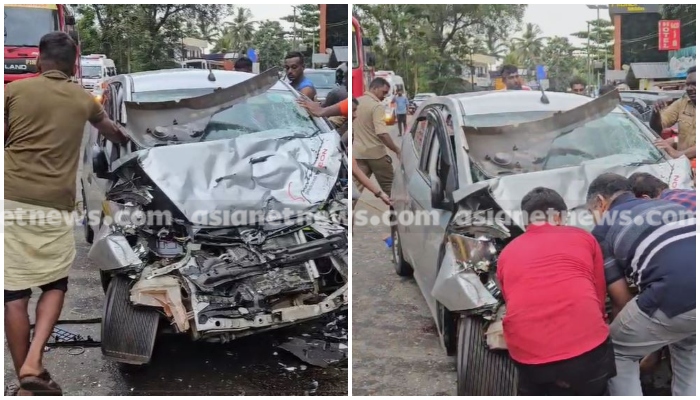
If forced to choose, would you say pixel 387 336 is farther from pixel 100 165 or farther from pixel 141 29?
pixel 141 29

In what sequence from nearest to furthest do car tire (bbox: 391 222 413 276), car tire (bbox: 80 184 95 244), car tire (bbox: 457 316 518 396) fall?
car tire (bbox: 457 316 518 396)
car tire (bbox: 80 184 95 244)
car tire (bbox: 391 222 413 276)

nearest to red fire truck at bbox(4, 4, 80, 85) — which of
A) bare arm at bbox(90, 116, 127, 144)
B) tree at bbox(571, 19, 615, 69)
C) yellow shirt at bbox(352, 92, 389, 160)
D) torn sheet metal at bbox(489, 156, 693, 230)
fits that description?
bare arm at bbox(90, 116, 127, 144)

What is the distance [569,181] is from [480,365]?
987mm

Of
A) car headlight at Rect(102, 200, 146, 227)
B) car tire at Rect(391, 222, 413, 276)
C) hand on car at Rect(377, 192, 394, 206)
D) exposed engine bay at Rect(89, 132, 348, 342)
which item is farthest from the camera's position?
car tire at Rect(391, 222, 413, 276)

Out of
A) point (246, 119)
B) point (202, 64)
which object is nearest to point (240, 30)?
point (202, 64)

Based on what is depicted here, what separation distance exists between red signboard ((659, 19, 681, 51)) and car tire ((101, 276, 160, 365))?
280 centimetres

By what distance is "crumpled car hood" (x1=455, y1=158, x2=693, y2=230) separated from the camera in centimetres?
329

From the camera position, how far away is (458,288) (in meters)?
3.13

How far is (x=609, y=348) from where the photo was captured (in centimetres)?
285

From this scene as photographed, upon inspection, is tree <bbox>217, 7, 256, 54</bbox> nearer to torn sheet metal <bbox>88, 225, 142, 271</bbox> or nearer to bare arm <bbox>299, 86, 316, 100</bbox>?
bare arm <bbox>299, 86, 316, 100</bbox>

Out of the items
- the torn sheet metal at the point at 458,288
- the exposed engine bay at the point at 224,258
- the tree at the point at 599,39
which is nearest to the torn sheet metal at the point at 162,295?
the exposed engine bay at the point at 224,258

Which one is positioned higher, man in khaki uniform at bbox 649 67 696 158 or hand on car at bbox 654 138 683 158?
man in khaki uniform at bbox 649 67 696 158

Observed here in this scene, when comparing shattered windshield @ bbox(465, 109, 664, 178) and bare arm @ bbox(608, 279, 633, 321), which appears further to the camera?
shattered windshield @ bbox(465, 109, 664, 178)

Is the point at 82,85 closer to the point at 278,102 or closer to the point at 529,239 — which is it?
the point at 278,102
